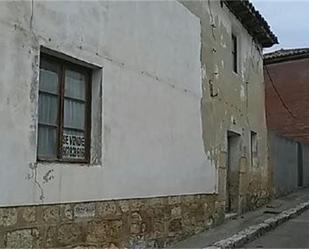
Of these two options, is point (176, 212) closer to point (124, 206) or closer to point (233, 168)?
point (124, 206)

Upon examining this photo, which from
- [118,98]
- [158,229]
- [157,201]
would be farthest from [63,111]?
[158,229]

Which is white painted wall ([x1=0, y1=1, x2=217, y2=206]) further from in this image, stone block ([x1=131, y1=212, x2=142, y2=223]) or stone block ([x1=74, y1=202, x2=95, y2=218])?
Answer: stone block ([x1=131, y1=212, x2=142, y2=223])

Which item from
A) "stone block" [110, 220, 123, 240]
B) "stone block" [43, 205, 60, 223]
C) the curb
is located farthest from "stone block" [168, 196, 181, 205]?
"stone block" [43, 205, 60, 223]

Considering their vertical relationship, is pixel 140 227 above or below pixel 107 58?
below

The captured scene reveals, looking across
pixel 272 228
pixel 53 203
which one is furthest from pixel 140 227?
pixel 272 228

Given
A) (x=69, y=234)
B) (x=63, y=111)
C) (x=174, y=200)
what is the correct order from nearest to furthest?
(x=69, y=234), (x=63, y=111), (x=174, y=200)

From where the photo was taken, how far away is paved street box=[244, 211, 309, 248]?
29.4 feet

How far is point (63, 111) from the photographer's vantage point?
6.11m

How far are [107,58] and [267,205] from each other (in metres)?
9.37

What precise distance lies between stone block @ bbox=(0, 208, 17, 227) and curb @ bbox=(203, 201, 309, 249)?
3.86 metres

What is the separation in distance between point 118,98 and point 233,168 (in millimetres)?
6382

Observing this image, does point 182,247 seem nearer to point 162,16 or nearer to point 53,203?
point 53,203

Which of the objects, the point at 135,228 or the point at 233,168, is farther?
the point at 233,168

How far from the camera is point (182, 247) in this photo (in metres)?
8.20
